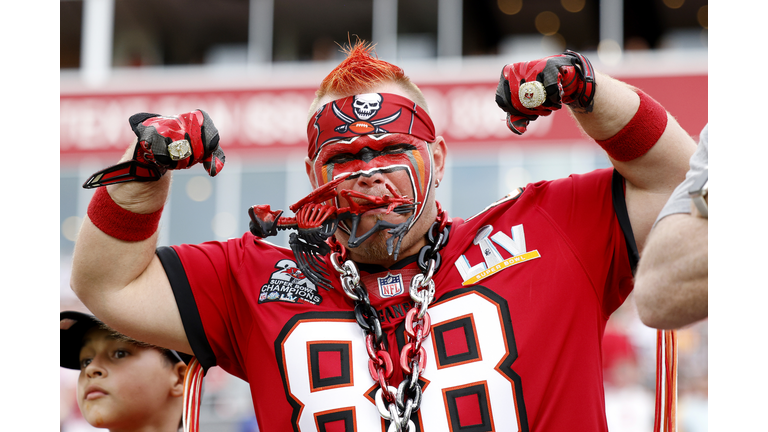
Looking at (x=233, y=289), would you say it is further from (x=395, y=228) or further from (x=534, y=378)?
(x=534, y=378)

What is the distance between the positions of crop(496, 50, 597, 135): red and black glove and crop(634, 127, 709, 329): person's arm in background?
62 centimetres

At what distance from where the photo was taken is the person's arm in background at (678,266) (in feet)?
4.78

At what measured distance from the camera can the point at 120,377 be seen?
2.70 meters

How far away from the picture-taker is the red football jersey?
217cm

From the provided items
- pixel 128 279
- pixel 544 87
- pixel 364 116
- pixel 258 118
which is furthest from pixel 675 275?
pixel 258 118

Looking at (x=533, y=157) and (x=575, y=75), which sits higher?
(x=533, y=157)

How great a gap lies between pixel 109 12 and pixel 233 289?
10958mm

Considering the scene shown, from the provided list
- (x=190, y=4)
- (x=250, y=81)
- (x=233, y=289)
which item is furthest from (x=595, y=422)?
(x=190, y=4)

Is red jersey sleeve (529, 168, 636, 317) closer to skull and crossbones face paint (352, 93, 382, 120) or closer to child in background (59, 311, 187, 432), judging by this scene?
skull and crossbones face paint (352, 93, 382, 120)

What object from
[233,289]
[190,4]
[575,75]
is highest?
[190,4]

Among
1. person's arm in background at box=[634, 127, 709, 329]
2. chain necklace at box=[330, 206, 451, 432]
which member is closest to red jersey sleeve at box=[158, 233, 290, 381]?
chain necklace at box=[330, 206, 451, 432]

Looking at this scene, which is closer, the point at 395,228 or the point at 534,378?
the point at 534,378

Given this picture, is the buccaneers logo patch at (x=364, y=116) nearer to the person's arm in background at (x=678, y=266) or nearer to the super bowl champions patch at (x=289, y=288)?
the super bowl champions patch at (x=289, y=288)

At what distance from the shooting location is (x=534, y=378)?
85.1 inches
